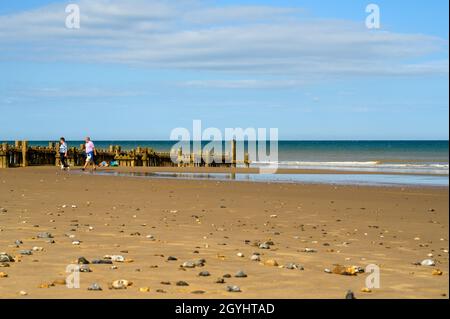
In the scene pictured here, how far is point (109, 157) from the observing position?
48.3 metres

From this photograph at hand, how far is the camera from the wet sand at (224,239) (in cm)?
739

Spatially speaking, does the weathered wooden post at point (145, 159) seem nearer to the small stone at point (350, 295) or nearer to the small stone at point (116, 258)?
the small stone at point (116, 258)

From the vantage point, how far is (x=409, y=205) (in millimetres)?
18438

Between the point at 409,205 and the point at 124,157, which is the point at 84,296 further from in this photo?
the point at 124,157

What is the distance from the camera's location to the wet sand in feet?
24.2

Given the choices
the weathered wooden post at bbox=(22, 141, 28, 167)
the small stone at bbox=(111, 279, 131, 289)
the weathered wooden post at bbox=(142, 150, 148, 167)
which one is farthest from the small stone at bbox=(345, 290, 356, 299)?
the weathered wooden post at bbox=(142, 150, 148, 167)

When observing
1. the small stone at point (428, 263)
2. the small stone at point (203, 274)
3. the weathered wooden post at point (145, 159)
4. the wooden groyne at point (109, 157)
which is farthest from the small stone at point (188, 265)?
the weathered wooden post at point (145, 159)

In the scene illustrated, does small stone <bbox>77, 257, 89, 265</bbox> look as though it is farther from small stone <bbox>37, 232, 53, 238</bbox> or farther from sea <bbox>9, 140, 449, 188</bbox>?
sea <bbox>9, 140, 449, 188</bbox>

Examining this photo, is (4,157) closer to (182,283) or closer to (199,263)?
(199,263)

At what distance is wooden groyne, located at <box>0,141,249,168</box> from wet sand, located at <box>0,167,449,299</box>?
62.6 ft

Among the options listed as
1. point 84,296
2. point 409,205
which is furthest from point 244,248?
point 409,205

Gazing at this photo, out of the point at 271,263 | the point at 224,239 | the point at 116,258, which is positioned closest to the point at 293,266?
the point at 271,263

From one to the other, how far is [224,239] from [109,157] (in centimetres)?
3775
